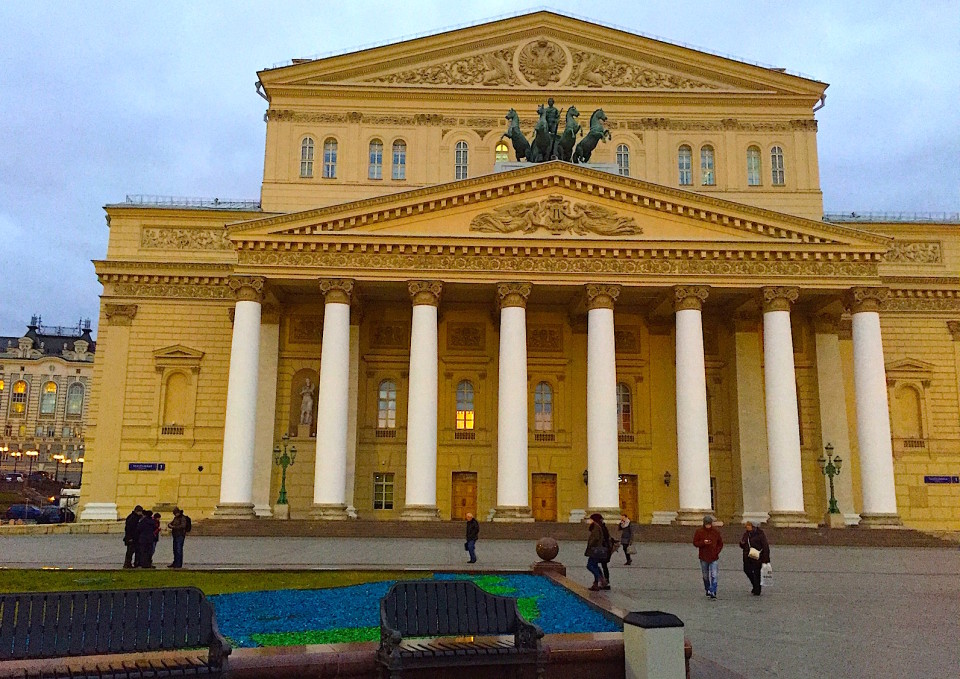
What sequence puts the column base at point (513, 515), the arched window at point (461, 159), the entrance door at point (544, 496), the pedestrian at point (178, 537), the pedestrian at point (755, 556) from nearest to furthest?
the pedestrian at point (755, 556) → the pedestrian at point (178, 537) → the column base at point (513, 515) → the entrance door at point (544, 496) → the arched window at point (461, 159)

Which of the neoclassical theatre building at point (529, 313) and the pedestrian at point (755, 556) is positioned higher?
the neoclassical theatre building at point (529, 313)

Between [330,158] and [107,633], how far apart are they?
119ft

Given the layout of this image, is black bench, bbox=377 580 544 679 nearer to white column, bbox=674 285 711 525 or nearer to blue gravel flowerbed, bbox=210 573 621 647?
blue gravel flowerbed, bbox=210 573 621 647

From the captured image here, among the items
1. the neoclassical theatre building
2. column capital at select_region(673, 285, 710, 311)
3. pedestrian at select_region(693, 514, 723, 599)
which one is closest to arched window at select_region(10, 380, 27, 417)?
the neoclassical theatre building

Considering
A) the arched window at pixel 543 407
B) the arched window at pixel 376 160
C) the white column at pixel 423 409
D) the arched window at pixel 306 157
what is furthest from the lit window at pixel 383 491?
the arched window at pixel 306 157

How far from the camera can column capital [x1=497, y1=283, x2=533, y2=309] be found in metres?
32.5

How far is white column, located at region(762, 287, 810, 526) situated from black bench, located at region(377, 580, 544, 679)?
24.9m

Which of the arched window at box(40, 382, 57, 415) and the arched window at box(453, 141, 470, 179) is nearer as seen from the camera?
the arched window at box(453, 141, 470, 179)

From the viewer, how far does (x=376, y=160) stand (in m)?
41.7

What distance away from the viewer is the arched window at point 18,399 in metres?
99.6

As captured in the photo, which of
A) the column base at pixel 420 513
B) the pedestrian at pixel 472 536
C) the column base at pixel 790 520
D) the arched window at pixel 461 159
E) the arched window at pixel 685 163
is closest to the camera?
the pedestrian at pixel 472 536

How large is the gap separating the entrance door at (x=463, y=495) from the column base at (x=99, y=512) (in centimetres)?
1445

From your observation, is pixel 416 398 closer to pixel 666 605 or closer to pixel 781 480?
pixel 781 480

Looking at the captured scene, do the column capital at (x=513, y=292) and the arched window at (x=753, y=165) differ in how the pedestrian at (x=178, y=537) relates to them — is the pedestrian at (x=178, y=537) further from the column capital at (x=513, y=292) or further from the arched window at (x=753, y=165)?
the arched window at (x=753, y=165)
